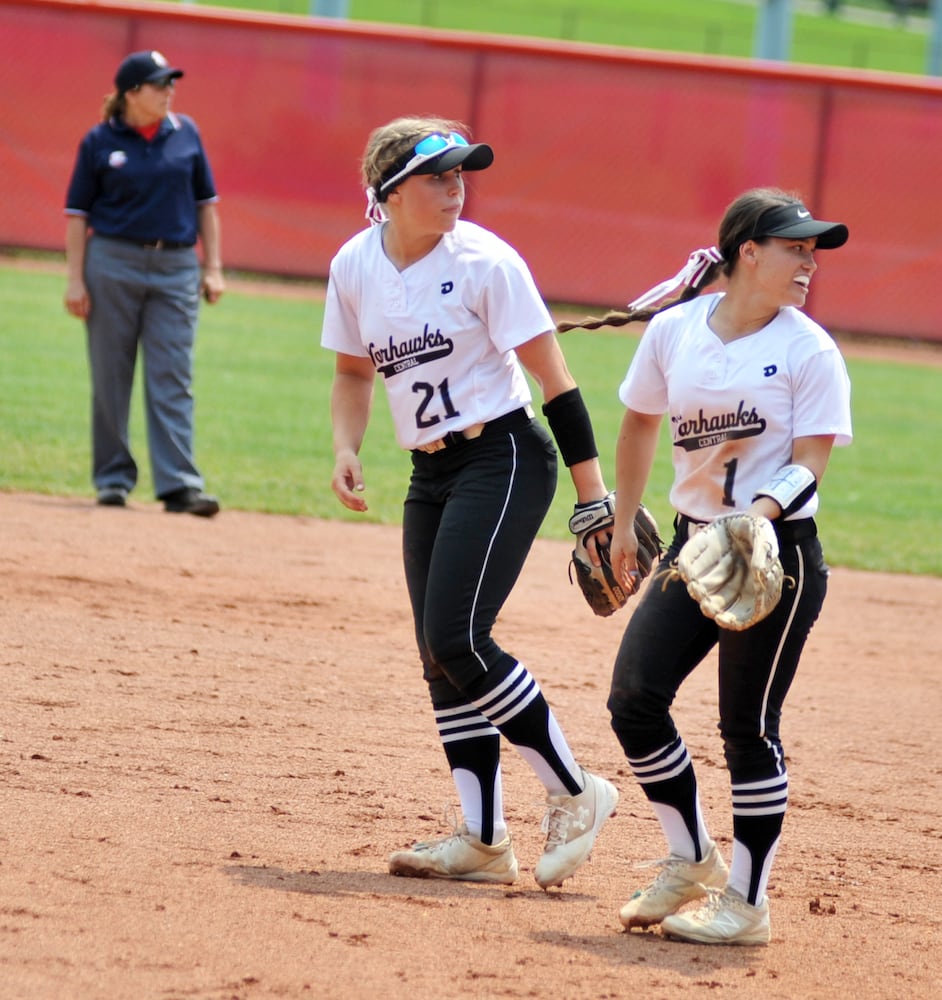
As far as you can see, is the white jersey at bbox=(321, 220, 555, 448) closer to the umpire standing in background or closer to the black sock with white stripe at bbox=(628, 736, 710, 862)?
the black sock with white stripe at bbox=(628, 736, 710, 862)

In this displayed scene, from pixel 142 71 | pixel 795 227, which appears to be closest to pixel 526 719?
pixel 795 227

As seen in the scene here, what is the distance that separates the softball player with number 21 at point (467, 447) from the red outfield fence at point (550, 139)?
14.8m

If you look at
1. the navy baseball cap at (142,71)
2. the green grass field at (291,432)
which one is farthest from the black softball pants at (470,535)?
the green grass field at (291,432)

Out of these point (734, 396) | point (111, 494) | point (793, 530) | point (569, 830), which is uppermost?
point (734, 396)

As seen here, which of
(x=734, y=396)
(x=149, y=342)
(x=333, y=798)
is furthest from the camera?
(x=149, y=342)

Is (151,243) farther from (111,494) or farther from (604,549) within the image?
(604,549)

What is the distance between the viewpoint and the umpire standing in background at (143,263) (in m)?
8.38

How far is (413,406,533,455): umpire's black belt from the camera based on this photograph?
13.0ft

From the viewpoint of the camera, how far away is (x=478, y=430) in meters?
3.96

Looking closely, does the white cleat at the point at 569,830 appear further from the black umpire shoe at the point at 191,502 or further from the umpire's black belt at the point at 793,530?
the black umpire shoe at the point at 191,502

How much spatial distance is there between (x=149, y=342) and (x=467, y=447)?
4.94 meters

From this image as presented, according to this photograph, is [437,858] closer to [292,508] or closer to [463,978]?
[463,978]

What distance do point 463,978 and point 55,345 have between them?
11.0 meters

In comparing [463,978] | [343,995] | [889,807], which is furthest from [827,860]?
[343,995]
